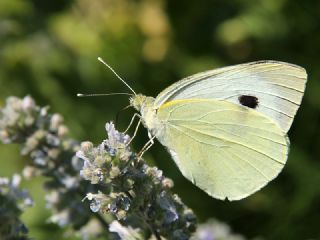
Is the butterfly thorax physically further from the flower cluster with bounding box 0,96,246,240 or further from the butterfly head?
the flower cluster with bounding box 0,96,246,240

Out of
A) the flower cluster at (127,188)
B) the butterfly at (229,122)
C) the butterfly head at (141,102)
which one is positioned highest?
the butterfly head at (141,102)

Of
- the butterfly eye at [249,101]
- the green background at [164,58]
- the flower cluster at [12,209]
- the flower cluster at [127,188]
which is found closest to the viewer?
the flower cluster at [127,188]

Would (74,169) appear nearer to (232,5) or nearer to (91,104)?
(91,104)

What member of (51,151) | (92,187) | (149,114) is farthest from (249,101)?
(51,151)

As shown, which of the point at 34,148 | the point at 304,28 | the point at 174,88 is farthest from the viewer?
the point at 304,28

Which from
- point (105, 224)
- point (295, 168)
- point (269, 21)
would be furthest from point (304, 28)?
point (105, 224)

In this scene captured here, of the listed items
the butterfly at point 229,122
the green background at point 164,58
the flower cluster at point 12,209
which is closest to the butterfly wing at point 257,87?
the butterfly at point 229,122

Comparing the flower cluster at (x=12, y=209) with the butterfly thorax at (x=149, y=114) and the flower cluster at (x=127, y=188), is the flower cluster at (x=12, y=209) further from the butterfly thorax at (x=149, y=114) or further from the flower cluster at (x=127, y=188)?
the butterfly thorax at (x=149, y=114)
